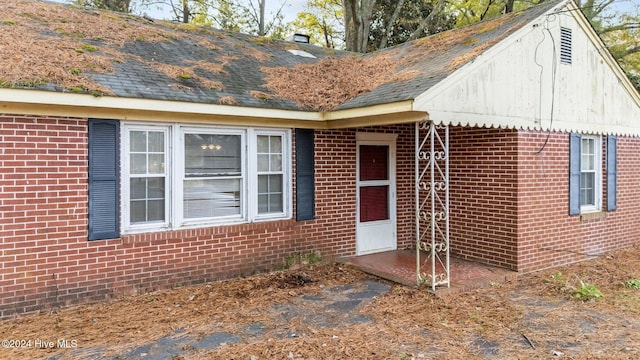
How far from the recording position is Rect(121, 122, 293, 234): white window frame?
19.6 feet

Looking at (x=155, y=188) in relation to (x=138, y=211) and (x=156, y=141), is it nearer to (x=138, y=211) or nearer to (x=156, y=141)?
(x=138, y=211)

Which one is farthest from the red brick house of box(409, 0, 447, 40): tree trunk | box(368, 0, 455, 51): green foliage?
box(368, 0, 455, 51): green foliage

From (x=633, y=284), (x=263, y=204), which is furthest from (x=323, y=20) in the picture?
(x=633, y=284)

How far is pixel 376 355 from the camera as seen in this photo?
14.0 feet

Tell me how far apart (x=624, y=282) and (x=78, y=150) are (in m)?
8.30

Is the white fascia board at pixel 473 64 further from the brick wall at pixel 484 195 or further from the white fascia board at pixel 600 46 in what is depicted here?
the brick wall at pixel 484 195

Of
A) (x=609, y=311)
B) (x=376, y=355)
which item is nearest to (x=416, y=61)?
(x=609, y=311)

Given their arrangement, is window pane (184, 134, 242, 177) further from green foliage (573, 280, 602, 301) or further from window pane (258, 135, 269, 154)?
green foliage (573, 280, 602, 301)

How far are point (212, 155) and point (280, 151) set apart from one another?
1215 millimetres

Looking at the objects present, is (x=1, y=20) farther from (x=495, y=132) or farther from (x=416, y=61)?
(x=495, y=132)

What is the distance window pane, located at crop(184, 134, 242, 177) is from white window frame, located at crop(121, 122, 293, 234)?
8cm

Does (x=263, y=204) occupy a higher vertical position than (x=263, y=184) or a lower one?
lower

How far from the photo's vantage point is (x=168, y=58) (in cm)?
728

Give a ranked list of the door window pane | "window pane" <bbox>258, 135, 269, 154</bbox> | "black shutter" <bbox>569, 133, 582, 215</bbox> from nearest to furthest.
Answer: "window pane" <bbox>258, 135, 269, 154</bbox> < "black shutter" <bbox>569, 133, 582, 215</bbox> < the door window pane
